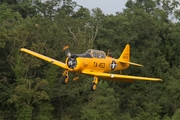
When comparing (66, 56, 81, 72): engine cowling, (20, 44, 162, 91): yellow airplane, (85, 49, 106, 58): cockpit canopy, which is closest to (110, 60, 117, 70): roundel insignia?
(20, 44, 162, 91): yellow airplane

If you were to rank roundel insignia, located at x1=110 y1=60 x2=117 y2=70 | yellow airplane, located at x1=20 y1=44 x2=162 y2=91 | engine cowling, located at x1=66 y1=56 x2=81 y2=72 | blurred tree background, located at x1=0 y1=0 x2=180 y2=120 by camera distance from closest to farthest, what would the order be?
engine cowling, located at x1=66 y1=56 x2=81 y2=72
yellow airplane, located at x1=20 y1=44 x2=162 y2=91
roundel insignia, located at x1=110 y1=60 x2=117 y2=70
blurred tree background, located at x1=0 y1=0 x2=180 y2=120

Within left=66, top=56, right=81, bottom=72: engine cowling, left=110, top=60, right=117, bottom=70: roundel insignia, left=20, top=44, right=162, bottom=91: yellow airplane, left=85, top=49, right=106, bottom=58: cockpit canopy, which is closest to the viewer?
left=66, top=56, right=81, bottom=72: engine cowling

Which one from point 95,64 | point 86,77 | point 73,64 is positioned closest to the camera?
point 73,64

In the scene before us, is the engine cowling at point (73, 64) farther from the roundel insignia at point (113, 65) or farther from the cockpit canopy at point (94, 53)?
the roundel insignia at point (113, 65)

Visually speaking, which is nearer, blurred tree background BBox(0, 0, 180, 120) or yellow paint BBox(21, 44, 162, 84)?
yellow paint BBox(21, 44, 162, 84)

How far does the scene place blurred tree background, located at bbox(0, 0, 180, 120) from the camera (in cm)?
4066

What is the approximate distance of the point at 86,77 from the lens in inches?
1674

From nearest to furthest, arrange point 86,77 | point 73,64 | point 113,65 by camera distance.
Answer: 1. point 73,64
2. point 113,65
3. point 86,77

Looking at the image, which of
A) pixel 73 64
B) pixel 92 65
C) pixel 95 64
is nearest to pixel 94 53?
pixel 95 64

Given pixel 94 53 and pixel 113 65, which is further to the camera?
pixel 113 65

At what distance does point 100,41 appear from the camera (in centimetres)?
4969

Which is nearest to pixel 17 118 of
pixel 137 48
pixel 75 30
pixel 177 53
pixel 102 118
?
pixel 102 118

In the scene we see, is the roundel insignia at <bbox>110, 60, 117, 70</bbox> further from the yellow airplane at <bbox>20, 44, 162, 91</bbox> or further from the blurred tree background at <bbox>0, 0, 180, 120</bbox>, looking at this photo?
the blurred tree background at <bbox>0, 0, 180, 120</bbox>

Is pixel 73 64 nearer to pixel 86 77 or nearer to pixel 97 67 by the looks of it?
pixel 97 67
